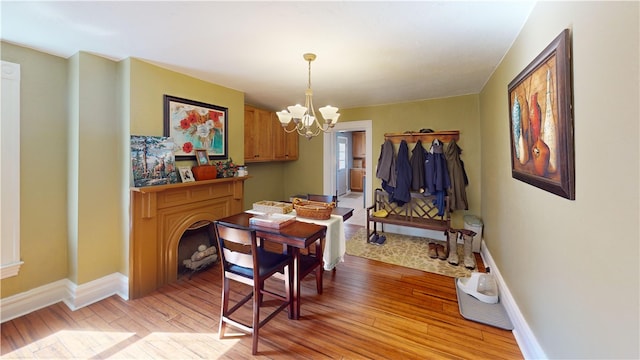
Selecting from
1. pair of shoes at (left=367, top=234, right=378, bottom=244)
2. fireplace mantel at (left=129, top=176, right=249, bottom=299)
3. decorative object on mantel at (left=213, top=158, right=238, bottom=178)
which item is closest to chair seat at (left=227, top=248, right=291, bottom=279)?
fireplace mantel at (left=129, top=176, right=249, bottom=299)

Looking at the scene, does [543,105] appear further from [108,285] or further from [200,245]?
[108,285]

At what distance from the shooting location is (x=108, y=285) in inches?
95.1

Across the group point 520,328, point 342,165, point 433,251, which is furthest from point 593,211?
point 342,165

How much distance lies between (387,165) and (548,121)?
2757 mm

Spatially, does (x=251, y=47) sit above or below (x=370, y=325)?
above

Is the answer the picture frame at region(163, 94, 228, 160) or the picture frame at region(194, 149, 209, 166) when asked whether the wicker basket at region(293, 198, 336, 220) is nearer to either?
the picture frame at region(194, 149, 209, 166)

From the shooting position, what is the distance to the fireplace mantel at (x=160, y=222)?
2.35m

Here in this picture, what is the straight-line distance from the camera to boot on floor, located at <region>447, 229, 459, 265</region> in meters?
3.11

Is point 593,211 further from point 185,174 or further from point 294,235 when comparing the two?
point 185,174

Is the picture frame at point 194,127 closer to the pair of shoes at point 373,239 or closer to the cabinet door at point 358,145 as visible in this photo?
the pair of shoes at point 373,239

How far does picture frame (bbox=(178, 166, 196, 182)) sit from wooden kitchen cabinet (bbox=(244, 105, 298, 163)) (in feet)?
4.10

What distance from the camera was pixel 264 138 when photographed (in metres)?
4.29

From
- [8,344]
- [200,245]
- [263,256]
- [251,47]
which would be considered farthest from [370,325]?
[8,344]

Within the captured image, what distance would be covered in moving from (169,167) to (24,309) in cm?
164
